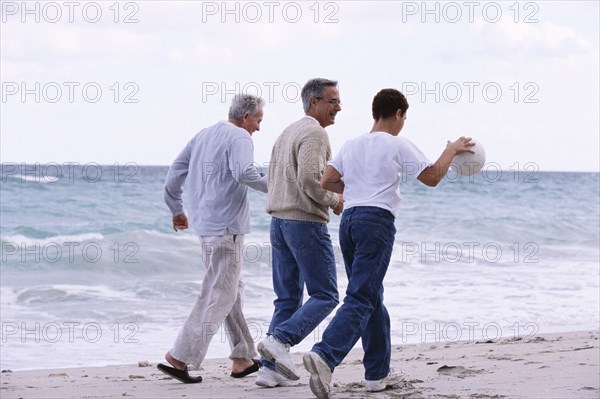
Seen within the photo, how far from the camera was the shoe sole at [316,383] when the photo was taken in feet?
15.0

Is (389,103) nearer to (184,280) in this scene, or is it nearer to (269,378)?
(269,378)

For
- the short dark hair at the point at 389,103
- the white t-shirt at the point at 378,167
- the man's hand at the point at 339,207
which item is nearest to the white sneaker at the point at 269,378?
the man's hand at the point at 339,207

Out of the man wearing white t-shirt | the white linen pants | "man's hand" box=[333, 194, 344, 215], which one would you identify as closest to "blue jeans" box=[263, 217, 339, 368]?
"man's hand" box=[333, 194, 344, 215]

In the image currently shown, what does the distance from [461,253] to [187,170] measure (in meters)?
11.5

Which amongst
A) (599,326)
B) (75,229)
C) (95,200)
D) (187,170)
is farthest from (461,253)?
(95,200)

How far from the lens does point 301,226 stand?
503 centimetres

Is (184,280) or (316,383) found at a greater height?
(316,383)

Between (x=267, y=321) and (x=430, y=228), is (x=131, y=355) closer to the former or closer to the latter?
(x=267, y=321)

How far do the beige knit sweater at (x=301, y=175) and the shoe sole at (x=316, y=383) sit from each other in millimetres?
797

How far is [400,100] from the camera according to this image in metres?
4.80

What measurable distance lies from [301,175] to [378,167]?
1.58ft

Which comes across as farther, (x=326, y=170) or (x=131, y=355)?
(x=131, y=355)

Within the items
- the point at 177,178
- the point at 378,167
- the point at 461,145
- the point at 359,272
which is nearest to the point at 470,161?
the point at 461,145

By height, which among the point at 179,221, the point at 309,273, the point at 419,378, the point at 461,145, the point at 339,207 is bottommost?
the point at 419,378
